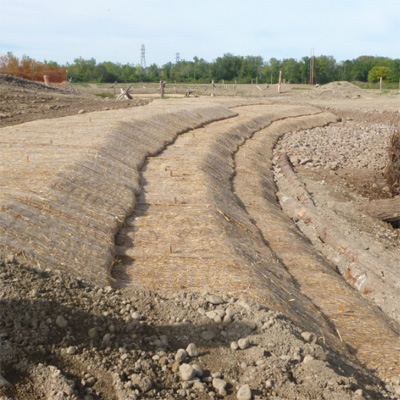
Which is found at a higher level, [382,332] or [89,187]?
[89,187]

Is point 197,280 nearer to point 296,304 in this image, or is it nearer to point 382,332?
point 296,304

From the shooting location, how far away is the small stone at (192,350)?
4.39 metres

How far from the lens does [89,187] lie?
7.79m

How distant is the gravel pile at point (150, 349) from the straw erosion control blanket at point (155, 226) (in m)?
0.62

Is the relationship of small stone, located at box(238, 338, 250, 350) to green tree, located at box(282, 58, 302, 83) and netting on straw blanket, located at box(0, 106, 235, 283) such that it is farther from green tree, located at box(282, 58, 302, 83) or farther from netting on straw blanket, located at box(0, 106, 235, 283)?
green tree, located at box(282, 58, 302, 83)

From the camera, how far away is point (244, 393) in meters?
3.91

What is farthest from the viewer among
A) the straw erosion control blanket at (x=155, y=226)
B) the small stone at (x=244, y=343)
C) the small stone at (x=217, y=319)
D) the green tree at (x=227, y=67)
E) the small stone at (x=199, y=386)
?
the green tree at (x=227, y=67)

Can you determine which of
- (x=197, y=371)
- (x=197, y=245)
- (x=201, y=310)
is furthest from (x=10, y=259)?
(x=197, y=245)

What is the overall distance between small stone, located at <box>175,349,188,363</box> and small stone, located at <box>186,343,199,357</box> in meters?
0.04

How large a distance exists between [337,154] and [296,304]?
13.5m

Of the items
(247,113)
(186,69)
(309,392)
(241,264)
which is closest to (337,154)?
(247,113)

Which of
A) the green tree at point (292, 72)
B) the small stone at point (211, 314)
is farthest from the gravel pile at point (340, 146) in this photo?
the green tree at point (292, 72)

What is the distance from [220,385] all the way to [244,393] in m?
0.21

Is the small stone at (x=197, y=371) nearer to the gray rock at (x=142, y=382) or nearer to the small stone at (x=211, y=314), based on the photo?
the gray rock at (x=142, y=382)
